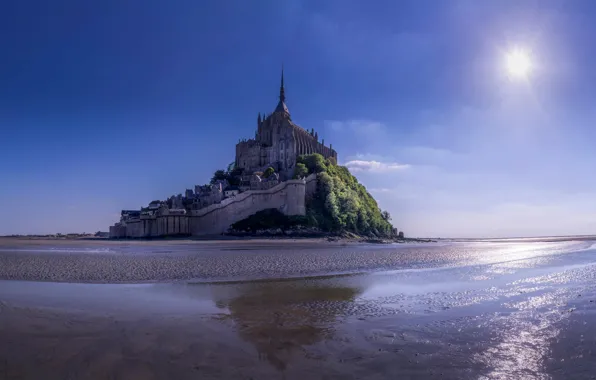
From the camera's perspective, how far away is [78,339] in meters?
5.06

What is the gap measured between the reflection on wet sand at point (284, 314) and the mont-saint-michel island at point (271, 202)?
4742 centimetres

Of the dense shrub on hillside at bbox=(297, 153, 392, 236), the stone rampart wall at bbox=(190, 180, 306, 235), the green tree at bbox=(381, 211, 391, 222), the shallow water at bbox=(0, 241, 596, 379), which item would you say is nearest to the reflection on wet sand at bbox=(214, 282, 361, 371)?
the shallow water at bbox=(0, 241, 596, 379)

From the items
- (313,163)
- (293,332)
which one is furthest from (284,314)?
(313,163)

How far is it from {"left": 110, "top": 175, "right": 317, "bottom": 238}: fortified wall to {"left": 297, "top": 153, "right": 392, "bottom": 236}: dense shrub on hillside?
12.6 ft

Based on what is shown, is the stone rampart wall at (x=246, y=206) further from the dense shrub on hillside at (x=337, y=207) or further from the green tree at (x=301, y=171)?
the green tree at (x=301, y=171)

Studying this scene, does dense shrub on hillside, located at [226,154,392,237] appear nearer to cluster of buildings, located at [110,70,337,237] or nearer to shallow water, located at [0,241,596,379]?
cluster of buildings, located at [110,70,337,237]

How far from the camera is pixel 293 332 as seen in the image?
562cm

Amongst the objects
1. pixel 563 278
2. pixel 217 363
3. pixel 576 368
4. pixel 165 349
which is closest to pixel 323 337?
pixel 217 363

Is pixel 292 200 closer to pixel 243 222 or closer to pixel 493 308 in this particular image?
pixel 243 222

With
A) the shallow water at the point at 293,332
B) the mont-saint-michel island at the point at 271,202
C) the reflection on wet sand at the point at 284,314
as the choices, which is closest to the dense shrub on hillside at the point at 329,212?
the mont-saint-michel island at the point at 271,202

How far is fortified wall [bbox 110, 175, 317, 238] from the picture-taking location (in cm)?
5672

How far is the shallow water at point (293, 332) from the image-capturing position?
417 centimetres

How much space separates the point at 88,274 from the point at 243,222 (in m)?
45.7

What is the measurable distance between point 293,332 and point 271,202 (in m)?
56.2
